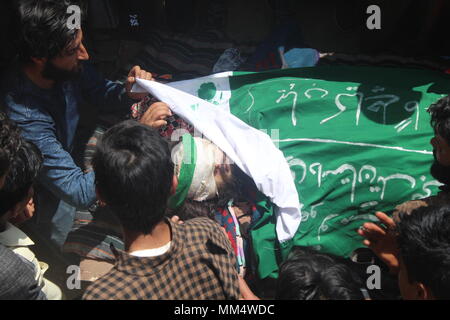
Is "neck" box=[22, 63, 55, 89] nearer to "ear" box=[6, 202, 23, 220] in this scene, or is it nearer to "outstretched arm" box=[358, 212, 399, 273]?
"ear" box=[6, 202, 23, 220]

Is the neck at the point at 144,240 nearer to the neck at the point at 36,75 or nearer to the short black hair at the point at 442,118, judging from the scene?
the neck at the point at 36,75

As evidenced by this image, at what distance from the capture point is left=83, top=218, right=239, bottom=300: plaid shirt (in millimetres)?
1426

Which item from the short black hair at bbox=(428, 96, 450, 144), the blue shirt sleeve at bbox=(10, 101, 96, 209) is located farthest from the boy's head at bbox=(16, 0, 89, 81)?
the short black hair at bbox=(428, 96, 450, 144)

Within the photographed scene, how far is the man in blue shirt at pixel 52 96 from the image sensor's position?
1.89 metres

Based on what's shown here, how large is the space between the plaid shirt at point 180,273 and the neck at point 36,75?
1.17m

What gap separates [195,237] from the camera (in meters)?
1.63

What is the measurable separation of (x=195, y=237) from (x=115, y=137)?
1.77 feet

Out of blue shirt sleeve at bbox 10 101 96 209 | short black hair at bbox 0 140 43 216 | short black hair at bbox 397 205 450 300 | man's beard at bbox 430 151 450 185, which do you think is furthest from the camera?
blue shirt sleeve at bbox 10 101 96 209

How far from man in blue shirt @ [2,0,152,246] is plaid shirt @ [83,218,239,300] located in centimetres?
78

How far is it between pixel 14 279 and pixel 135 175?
0.66 metres

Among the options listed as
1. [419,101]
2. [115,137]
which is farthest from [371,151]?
[115,137]

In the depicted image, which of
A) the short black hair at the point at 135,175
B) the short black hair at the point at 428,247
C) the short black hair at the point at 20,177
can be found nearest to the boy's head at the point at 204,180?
the short black hair at the point at 135,175

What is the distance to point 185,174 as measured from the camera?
213 centimetres

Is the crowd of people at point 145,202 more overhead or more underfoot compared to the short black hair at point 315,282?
more overhead
